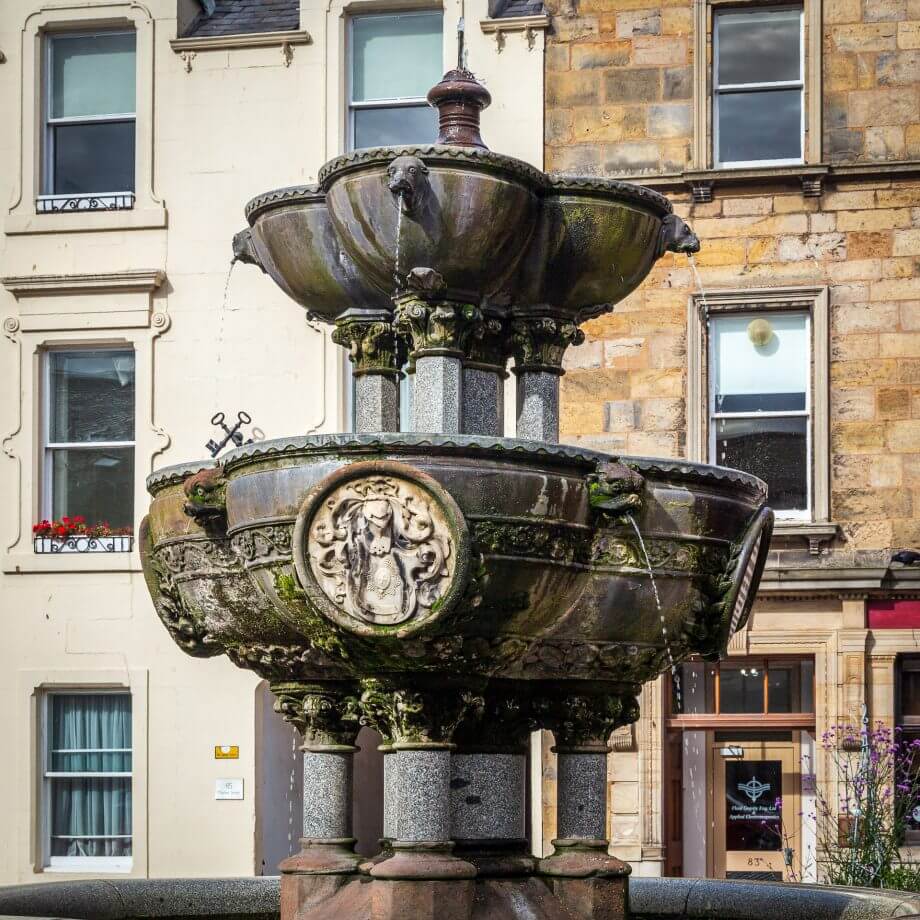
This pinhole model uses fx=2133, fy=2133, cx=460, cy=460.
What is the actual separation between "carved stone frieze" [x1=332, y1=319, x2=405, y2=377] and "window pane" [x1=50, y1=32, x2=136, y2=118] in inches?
488

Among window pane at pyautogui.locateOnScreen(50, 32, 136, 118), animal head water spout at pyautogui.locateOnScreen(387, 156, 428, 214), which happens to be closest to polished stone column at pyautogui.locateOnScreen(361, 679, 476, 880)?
animal head water spout at pyautogui.locateOnScreen(387, 156, 428, 214)

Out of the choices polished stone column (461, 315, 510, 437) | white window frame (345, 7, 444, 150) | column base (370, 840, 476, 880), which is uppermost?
white window frame (345, 7, 444, 150)

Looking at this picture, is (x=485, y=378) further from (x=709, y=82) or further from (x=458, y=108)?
(x=709, y=82)

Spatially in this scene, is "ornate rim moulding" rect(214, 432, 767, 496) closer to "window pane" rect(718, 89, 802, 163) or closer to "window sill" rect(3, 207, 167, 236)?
"window pane" rect(718, 89, 802, 163)

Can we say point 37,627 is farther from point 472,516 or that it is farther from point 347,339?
point 472,516

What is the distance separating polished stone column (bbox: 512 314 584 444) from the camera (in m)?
10.1

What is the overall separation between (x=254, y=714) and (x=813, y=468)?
5.89 m

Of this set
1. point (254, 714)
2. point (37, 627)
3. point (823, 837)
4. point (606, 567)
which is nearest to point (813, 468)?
point (823, 837)

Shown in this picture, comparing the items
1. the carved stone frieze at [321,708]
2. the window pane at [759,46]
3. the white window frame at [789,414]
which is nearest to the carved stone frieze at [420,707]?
the carved stone frieze at [321,708]

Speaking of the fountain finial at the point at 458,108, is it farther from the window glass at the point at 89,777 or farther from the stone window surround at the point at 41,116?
the window glass at the point at 89,777

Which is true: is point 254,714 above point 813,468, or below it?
below

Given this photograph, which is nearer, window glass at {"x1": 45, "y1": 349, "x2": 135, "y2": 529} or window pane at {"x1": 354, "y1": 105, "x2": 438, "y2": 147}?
window pane at {"x1": 354, "y1": 105, "x2": 438, "y2": 147}

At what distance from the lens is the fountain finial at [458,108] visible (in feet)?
33.0

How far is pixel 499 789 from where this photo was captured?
9.54 metres
